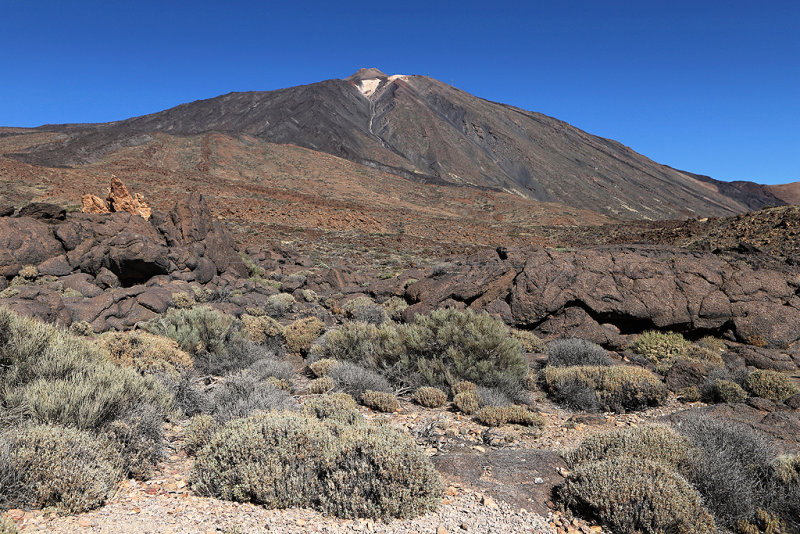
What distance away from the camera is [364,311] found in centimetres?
1076

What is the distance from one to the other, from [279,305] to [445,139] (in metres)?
103

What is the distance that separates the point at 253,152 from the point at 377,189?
68.0ft

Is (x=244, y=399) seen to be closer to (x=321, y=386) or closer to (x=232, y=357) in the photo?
(x=321, y=386)

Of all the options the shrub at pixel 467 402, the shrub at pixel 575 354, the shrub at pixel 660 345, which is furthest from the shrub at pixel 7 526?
the shrub at pixel 660 345

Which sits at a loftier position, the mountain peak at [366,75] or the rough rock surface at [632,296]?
the mountain peak at [366,75]

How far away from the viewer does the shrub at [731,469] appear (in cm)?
339

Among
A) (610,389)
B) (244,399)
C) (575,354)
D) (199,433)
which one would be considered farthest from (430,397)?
(575,354)

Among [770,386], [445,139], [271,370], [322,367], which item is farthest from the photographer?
[445,139]

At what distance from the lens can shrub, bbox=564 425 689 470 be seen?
379 centimetres

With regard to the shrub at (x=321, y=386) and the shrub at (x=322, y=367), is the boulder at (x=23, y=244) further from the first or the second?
the shrub at (x=321, y=386)

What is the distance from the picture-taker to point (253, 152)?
6644cm

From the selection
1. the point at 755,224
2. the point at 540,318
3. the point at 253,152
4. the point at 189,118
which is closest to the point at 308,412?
the point at 540,318

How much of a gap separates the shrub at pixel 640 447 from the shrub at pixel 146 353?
4919 millimetres

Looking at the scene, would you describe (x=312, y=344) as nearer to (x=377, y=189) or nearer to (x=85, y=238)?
(x=85, y=238)
